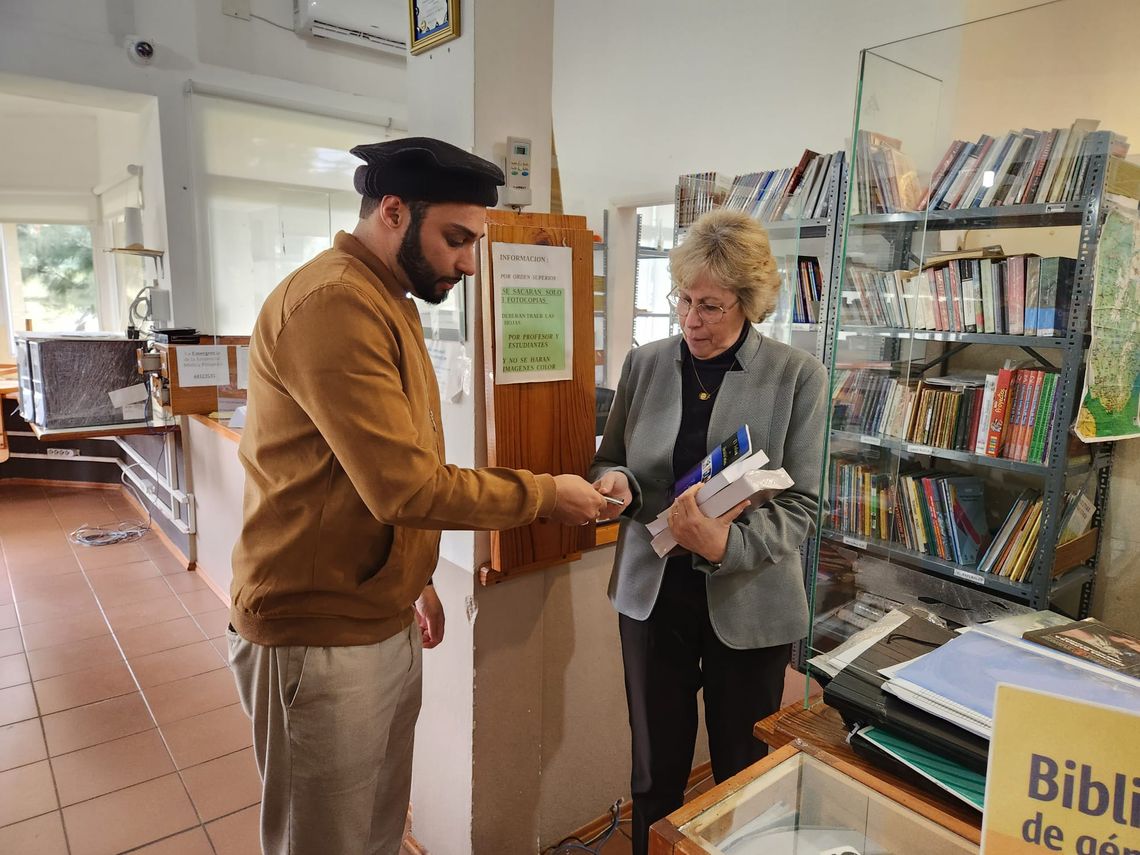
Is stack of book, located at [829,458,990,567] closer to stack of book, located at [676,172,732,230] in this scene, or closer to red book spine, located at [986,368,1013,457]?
red book spine, located at [986,368,1013,457]

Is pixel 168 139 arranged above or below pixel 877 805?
above

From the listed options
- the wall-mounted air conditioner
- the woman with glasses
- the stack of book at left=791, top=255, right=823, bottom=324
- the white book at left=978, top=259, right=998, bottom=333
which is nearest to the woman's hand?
the woman with glasses

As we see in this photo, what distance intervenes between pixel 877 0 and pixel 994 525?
7.75 ft

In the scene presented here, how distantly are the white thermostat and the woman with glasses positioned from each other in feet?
1.32

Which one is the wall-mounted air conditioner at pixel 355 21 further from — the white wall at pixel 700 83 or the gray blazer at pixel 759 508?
the gray blazer at pixel 759 508

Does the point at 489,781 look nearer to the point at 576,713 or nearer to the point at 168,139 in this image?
the point at 576,713

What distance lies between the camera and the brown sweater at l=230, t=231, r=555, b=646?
1.07 m

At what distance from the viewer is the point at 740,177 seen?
355 centimetres

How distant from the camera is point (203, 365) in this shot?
152 inches

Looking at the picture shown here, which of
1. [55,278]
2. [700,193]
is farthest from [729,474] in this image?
[55,278]

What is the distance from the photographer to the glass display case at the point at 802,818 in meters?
0.72

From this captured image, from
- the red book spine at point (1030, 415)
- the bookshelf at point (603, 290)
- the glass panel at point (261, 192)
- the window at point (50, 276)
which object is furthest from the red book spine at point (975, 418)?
the window at point (50, 276)

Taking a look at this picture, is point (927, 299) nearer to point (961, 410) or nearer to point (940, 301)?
point (940, 301)

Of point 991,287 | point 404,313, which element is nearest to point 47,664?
point 404,313
